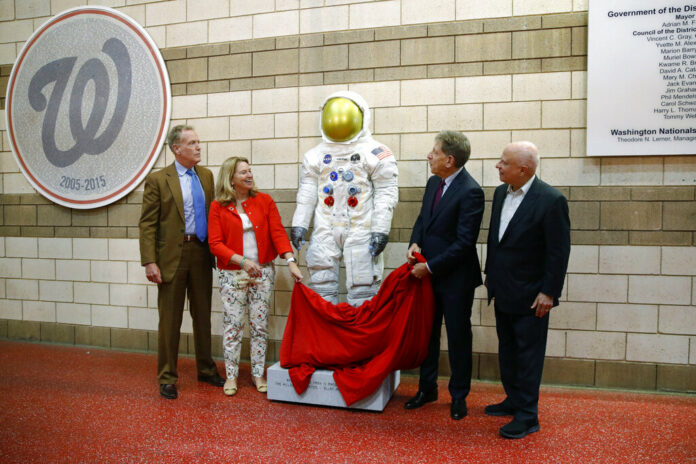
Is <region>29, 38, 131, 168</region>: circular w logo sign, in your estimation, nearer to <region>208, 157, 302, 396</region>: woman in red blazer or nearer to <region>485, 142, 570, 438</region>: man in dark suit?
<region>208, 157, 302, 396</region>: woman in red blazer

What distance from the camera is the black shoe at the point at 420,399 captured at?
2.79 meters

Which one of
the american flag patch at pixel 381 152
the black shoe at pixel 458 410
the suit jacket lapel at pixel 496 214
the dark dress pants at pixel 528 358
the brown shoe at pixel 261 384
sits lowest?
the brown shoe at pixel 261 384

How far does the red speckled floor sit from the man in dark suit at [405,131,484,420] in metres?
0.36

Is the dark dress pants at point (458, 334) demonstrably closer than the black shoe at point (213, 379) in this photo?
Yes

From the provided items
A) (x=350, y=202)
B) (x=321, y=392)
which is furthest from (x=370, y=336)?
(x=350, y=202)

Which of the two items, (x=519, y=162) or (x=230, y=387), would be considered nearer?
(x=519, y=162)

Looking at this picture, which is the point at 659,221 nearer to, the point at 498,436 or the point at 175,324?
the point at 498,436

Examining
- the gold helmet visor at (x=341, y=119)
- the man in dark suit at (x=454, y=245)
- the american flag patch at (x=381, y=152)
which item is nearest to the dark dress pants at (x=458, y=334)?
the man in dark suit at (x=454, y=245)

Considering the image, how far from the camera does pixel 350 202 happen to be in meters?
2.94

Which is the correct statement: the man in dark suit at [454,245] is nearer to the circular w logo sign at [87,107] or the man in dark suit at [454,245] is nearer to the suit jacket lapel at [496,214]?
the suit jacket lapel at [496,214]

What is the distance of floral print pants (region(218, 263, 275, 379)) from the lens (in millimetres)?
3015

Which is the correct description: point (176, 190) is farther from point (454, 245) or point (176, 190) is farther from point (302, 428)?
point (454, 245)

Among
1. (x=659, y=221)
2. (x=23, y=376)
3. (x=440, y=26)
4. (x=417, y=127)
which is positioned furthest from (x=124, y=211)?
(x=659, y=221)

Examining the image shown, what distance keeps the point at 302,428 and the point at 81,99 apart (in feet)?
10.6
